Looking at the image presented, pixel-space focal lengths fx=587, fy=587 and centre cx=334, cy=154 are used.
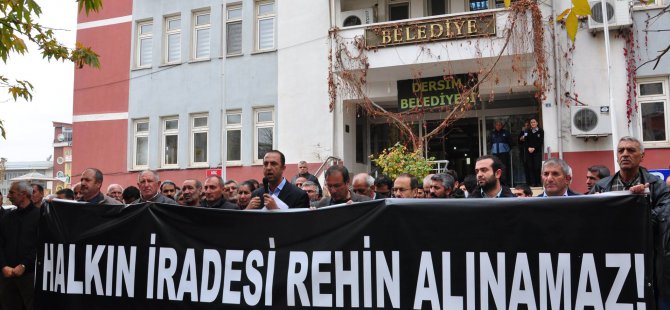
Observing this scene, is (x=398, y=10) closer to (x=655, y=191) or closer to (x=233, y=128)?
(x=233, y=128)

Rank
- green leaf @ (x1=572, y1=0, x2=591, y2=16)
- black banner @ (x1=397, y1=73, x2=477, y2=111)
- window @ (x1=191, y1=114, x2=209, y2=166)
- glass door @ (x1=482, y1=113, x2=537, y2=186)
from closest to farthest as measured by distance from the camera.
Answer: green leaf @ (x1=572, y1=0, x2=591, y2=16)
glass door @ (x1=482, y1=113, x2=537, y2=186)
black banner @ (x1=397, y1=73, x2=477, y2=111)
window @ (x1=191, y1=114, x2=209, y2=166)

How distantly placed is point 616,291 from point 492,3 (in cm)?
1322

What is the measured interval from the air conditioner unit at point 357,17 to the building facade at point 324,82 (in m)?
0.04

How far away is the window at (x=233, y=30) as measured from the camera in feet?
59.8

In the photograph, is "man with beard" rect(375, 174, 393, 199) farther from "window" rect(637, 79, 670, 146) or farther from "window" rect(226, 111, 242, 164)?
"window" rect(226, 111, 242, 164)

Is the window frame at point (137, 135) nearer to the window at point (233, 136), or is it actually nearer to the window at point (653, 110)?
the window at point (233, 136)

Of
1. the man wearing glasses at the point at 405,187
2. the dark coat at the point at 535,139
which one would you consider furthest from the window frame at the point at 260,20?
the man wearing glasses at the point at 405,187

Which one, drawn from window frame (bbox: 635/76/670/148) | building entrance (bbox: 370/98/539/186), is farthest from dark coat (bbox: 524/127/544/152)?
building entrance (bbox: 370/98/539/186)

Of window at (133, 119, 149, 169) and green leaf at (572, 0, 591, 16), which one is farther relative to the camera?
window at (133, 119, 149, 169)

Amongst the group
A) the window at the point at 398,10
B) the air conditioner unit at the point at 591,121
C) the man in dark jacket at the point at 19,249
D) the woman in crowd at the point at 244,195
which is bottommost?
the man in dark jacket at the point at 19,249

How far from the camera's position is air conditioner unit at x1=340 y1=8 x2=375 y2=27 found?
643 inches

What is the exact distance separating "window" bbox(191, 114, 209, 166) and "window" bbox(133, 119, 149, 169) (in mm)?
1773

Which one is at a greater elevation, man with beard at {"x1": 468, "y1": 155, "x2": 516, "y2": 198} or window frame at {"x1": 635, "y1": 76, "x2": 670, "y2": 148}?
window frame at {"x1": 635, "y1": 76, "x2": 670, "y2": 148}

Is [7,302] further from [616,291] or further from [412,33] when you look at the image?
[412,33]
